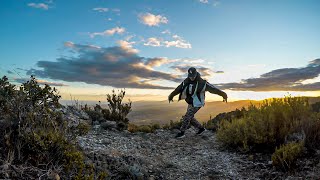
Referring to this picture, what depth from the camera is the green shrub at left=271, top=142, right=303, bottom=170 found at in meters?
6.78

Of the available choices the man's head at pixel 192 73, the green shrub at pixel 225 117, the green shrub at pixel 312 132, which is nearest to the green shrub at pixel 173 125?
the green shrub at pixel 225 117

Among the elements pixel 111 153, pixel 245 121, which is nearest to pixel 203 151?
pixel 245 121

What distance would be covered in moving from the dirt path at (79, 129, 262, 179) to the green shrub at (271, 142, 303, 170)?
0.80 metres

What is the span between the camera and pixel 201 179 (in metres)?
6.70

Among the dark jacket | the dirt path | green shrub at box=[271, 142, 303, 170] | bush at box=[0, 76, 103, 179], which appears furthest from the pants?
bush at box=[0, 76, 103, 179]

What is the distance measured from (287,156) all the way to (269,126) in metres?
1.85

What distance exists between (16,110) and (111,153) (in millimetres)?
2467

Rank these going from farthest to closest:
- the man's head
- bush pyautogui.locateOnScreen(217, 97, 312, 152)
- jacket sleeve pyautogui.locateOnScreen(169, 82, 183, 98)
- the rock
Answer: jacket sleeve pyautogui.locateOnScreen(169, 82, 183, 98) < the man's head < the rock < bush pyautogui.locateOnScreen(217, 97, 312, 152)

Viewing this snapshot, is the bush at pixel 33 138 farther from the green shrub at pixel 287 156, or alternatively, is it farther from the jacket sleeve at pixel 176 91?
the jacket sleeve at pixel 176 91

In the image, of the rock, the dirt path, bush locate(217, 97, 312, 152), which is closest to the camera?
the dirt path

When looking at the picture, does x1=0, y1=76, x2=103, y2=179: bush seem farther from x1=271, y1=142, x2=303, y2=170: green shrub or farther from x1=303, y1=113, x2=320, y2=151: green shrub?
x1=303, y1=113, x2=320, y2=151: green shrub

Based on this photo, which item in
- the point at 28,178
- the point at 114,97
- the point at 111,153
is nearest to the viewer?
the point at 28,178

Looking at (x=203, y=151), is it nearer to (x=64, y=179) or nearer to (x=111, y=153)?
(x=111, y=153)

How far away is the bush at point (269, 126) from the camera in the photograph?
328 inches
